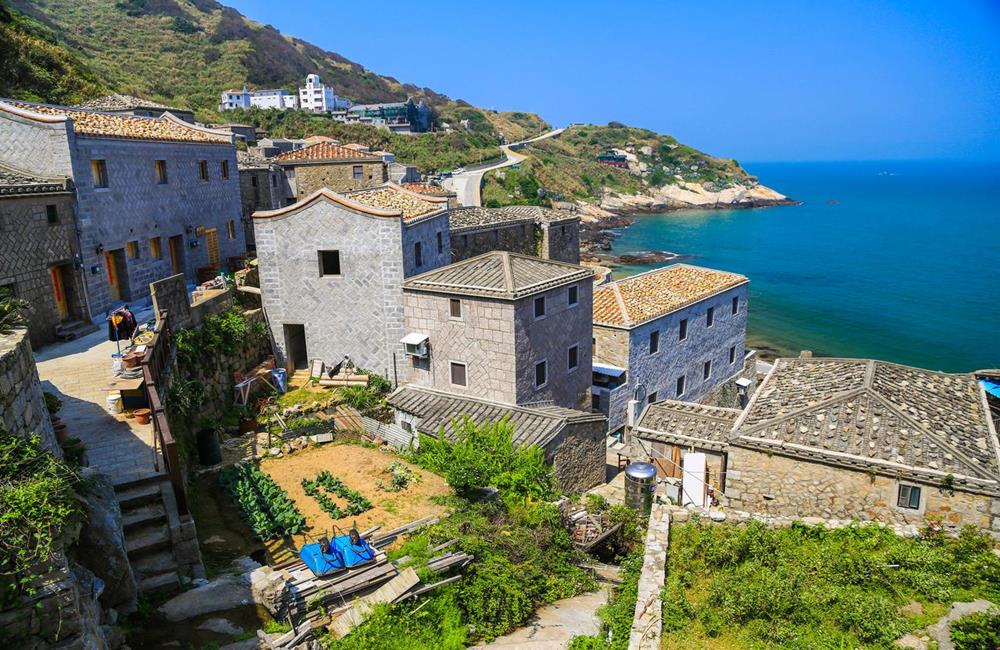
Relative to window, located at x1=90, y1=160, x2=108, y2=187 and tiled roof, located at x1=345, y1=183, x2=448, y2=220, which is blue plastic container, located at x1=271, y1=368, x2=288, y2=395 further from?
window, located at x1=90, y1=160, x2=108, y2=187

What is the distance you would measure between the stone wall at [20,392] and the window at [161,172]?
17.2m

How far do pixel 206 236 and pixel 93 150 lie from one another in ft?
24.9

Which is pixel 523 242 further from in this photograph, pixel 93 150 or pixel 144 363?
pixel 144 363

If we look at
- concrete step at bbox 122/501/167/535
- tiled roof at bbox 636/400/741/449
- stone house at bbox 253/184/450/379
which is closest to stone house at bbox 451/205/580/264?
stone house at bbox 253/184/450/379

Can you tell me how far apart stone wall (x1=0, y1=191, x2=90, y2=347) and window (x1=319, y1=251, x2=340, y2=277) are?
7185 mm

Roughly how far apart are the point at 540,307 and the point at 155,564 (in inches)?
513

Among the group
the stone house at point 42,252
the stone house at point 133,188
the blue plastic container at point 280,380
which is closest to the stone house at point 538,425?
the blue plastic container at point 280,380

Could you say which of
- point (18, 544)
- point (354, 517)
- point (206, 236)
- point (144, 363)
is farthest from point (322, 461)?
point (206, 236)

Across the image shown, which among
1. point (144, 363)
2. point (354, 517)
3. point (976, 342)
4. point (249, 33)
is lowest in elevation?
point (976, 342)

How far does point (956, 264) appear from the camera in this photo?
8612 centimetres

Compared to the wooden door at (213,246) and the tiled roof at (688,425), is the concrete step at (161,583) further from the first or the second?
the wooden door at (213,246)

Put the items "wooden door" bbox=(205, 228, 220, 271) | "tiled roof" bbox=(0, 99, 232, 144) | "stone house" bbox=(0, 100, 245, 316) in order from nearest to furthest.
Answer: "stone house" bbox=(0, 100, 245, 316) → "tiled roof" bbox=(0, 99, 232, 144) → "wooden door" bbox=(205, 228, 220, 271)

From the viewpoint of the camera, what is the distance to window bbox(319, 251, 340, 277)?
74.7 feet

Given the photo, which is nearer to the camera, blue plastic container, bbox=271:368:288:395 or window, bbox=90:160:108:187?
window, bbox=90:160:108:187
